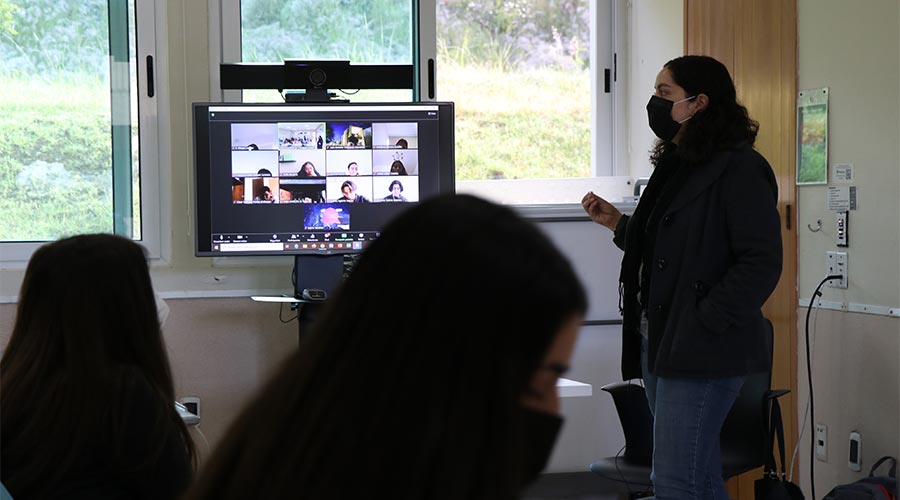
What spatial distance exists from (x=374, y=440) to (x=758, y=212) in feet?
7.51

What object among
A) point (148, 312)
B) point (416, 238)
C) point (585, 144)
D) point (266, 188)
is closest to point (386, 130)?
point (266, 188)

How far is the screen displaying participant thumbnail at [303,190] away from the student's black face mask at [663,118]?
1.39 m

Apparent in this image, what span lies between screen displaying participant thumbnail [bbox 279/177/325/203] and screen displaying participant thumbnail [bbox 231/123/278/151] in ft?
0.48

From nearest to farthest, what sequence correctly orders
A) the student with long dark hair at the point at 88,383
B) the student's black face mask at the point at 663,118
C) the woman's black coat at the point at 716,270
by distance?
1. the student with long dark hair at the point at 88,383
2. the woman's black coat at the point at 716,270
3. the student's black face mask at the point at 663,118

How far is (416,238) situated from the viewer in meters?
0.71

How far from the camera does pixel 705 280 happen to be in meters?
2.82

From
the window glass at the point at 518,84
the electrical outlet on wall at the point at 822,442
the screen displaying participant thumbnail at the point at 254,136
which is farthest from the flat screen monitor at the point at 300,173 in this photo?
the electrical outlet on wall at the point at 822,442

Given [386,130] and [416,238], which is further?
[386,130]

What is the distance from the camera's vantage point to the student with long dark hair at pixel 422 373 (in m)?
0.68

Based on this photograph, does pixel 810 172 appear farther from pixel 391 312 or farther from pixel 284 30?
pixel 391 312

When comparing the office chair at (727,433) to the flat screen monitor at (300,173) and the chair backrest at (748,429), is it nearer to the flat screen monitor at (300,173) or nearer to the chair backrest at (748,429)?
the chair backrest at (748,429)

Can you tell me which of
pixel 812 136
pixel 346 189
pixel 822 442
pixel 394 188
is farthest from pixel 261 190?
pixel 822 442

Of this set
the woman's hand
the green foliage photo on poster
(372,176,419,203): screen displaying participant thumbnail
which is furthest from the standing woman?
(372,176,419,203): screen displaying participant thumbnail

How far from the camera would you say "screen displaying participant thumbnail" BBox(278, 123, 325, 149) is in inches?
156
